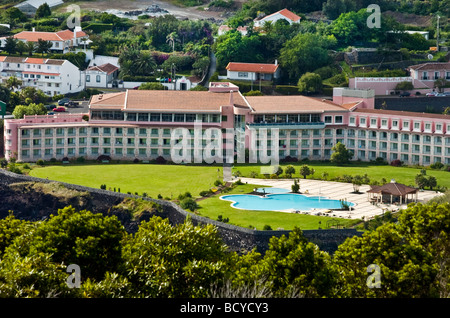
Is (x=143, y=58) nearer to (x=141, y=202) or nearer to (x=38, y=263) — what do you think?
(x=141, y=202)

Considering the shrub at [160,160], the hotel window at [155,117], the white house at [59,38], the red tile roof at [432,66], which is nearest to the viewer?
the shrub at [160,160]

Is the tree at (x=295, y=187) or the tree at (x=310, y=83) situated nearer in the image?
the tree at (x=295, y=187)

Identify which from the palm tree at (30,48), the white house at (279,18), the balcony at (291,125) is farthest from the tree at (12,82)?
the white house at (279,18)

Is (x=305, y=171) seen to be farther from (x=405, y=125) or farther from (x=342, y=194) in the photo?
(x=405, y=125)

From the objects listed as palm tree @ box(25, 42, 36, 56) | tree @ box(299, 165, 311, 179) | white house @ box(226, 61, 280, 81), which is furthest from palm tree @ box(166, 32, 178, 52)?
tree @ box(299, 165, 311, 179)

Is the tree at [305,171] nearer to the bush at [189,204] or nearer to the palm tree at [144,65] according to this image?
the bush at [189,204]

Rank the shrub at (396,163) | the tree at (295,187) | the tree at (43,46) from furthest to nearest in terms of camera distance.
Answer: the tree at (43,46)
the shrub at (396,163)
the tree at (295,187)

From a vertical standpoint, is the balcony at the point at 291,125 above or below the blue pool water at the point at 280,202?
above
